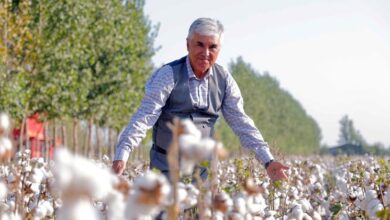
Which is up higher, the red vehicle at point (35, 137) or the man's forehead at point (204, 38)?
the red vehicle at point (35, 137)

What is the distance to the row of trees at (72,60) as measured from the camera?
18188 millimetres

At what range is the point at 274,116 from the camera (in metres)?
72.3

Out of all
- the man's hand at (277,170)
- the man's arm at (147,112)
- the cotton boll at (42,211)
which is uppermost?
the man's arm at (147,112)

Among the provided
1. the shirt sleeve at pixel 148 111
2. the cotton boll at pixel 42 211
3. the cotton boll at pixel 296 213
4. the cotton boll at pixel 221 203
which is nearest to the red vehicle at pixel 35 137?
the shirt sleeve at pixel 148 111

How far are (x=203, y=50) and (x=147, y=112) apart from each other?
1.58 ft

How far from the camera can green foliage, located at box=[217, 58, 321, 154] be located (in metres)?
55.8

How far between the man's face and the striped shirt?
151mm

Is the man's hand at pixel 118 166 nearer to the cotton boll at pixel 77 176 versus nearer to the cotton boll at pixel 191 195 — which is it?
the cotton boll at pixel 191 195

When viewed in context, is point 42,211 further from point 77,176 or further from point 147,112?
point 77,176

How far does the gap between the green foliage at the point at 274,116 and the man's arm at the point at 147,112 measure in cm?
4341

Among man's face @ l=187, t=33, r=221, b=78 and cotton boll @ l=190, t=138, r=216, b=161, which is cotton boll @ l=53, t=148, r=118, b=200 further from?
man's face @ l=187, t=33, r=221, b=78

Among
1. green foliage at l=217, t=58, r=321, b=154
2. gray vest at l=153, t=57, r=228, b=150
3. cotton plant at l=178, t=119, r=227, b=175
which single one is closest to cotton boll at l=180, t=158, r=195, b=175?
cotton plant at l=178, t=119, r=227, b=175

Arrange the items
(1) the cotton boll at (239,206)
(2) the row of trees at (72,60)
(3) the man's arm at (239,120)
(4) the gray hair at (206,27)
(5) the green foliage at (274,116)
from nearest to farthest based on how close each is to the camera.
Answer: (1) the cotton boll at (239,206) → (4) the gray hair at (206,27) → (3) the man's arm at (239,120) → (2) the row of trees at (72,60) → (5) the green foliage at (274,116)

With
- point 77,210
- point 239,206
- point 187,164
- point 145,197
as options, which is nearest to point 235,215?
point 239,206
